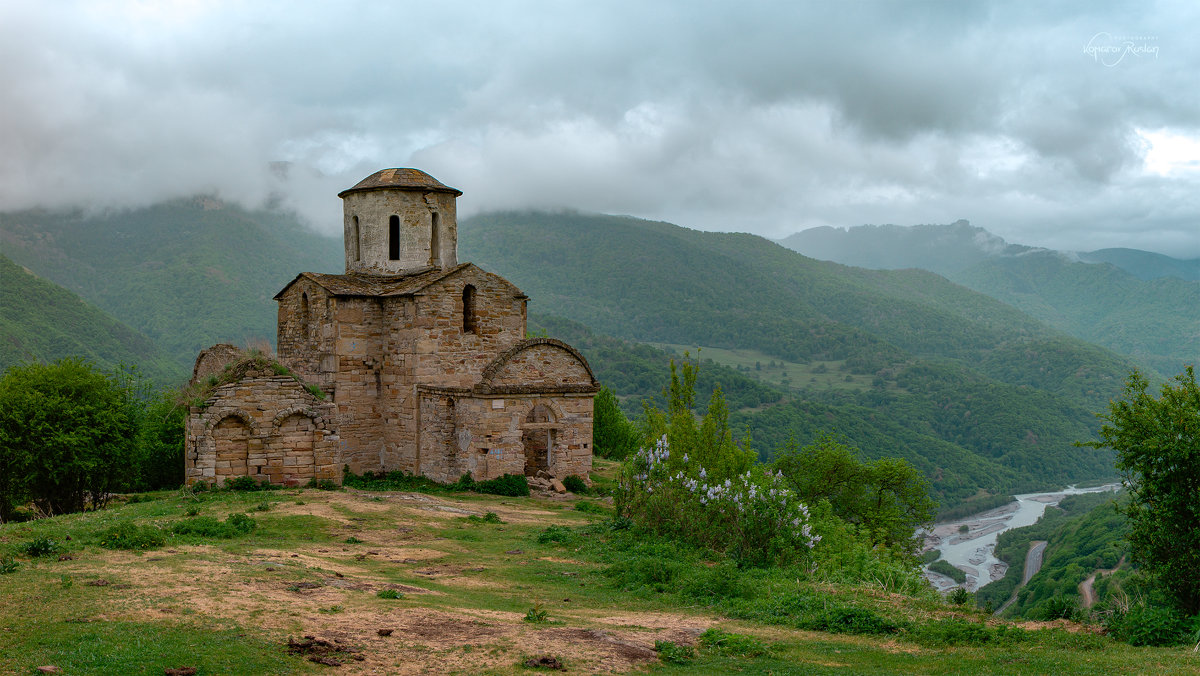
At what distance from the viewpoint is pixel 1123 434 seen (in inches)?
454

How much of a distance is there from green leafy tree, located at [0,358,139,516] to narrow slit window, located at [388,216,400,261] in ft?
27.1

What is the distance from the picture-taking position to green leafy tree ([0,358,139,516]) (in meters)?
20.4

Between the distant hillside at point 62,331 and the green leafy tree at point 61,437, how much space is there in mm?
44868

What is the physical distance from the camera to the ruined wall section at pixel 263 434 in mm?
19344

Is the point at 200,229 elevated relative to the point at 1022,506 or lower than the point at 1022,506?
elevated

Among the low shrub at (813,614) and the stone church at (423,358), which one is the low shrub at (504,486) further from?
the low shrub at (813,614)

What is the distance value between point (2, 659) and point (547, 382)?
17.3m

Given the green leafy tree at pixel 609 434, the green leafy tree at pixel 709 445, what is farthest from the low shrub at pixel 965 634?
the green leafy tree at pixel 609 434

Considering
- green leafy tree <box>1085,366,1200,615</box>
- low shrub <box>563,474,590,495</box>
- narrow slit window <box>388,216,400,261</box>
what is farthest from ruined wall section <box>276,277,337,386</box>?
green leafy tree <box>1085,366,1200,615</box>

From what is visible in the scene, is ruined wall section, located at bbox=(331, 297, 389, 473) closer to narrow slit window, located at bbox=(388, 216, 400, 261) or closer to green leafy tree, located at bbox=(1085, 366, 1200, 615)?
narrow slit window, located at bbox=(388, 216, 400, 261)

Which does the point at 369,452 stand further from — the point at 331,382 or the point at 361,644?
the point at 361,644

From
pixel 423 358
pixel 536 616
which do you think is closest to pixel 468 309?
pixel 423 358

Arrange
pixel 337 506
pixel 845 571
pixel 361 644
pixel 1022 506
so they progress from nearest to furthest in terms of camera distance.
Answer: pixel 361 644 < pixel 845 571 < pixel 337 506 < pixel 1022 506

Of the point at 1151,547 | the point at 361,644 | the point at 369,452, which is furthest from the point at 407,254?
the point at 1151,547
